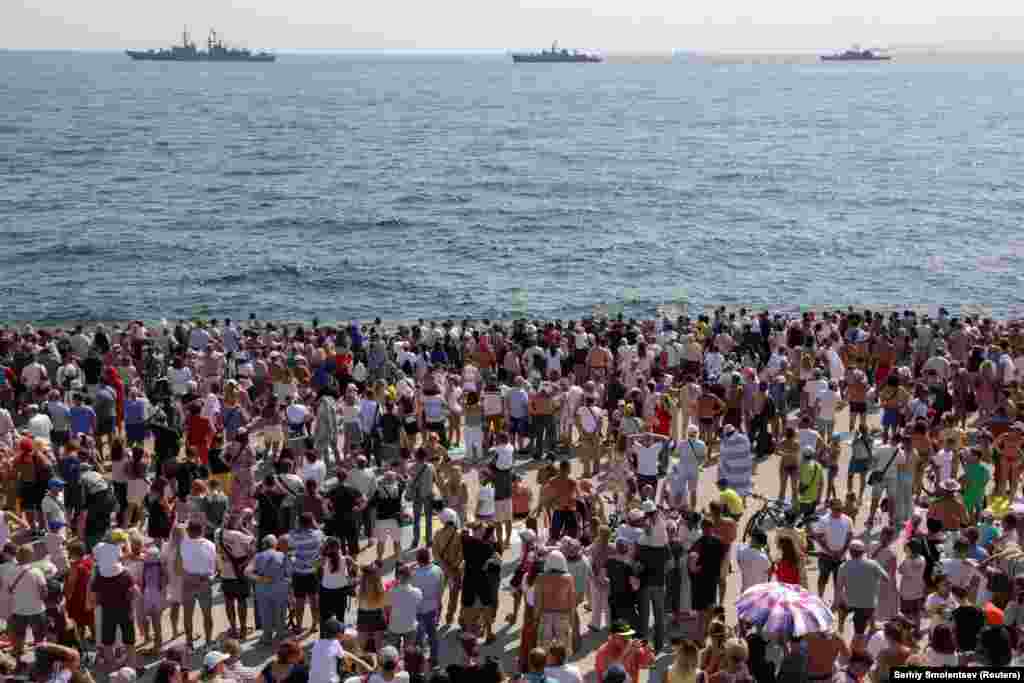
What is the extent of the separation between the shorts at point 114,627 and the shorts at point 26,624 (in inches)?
20.9

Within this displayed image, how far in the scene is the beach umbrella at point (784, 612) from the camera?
9.02m

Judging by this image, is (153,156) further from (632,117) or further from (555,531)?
(555,531)

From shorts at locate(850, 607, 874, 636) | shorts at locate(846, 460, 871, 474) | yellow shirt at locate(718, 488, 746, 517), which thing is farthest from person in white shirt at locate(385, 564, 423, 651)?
shorts at locate(846, 460, 871, 474)

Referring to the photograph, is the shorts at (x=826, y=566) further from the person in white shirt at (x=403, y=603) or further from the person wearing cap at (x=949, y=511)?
the person in white shirt at (x=403, y=603)

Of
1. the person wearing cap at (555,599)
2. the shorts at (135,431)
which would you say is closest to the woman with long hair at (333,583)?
the person wearing cap at (555,599)

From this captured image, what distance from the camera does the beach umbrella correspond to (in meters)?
9.02

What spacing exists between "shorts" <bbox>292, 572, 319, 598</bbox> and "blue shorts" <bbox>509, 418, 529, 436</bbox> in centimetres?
652

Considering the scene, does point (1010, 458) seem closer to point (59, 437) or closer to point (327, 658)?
point (327, 658)

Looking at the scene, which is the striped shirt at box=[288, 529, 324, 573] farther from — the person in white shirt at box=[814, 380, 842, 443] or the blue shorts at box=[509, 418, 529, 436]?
the person in white shirt at box=[814, 380, 842, 443]

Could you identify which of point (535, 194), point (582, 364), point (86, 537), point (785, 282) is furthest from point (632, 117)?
point (86, 537)

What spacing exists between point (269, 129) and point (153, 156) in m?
29.9

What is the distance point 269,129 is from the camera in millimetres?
122250

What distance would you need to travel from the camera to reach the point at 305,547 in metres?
11.5

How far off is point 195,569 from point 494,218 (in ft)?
179
